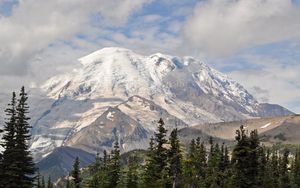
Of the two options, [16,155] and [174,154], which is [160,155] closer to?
[174,154]

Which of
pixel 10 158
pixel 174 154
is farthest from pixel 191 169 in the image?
pixel 10 158

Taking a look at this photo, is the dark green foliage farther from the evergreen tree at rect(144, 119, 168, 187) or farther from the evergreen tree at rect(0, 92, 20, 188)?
the evergreen tree at rect(144, 119, 168, 187)

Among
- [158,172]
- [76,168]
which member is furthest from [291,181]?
[158,172]

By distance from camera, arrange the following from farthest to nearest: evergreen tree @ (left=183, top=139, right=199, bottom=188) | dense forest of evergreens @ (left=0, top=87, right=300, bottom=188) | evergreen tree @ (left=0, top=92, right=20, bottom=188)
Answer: evergreen tree @ (left=183, top=139, right=199, bottom=188) → dense forest of evergreens @ (left=0, top=87, right=300, bottom=188) → evergreen tree @ (left=0, top=92, right=20, bottom=188)

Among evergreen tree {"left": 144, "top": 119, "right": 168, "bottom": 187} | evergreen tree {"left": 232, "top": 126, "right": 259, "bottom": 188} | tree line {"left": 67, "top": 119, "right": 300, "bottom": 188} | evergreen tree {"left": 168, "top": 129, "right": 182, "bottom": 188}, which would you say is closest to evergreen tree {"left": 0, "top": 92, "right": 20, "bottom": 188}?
evergreen tree {"left": 144, "top": 119, "right": 168, "bottom": 187}

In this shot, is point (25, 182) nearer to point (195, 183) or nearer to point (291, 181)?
point (195, 183)

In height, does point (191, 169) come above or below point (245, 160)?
below

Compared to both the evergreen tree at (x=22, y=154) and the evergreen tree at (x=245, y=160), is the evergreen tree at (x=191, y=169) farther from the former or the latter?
the evergreen tree at (x=22, y=154)

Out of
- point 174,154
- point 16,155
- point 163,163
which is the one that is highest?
point 174,154

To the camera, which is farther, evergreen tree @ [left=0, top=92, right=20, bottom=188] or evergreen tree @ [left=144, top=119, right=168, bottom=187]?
evergreen tree @ [left=144, top=119, right=168, bottom=187]

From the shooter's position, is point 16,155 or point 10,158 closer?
point 16,155

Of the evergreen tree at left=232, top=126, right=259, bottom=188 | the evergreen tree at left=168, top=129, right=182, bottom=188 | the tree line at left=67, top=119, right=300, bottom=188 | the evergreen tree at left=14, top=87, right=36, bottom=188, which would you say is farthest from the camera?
the evergreen tree at left=168, top=129, right=182, bottom=188

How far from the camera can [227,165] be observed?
10019 cm

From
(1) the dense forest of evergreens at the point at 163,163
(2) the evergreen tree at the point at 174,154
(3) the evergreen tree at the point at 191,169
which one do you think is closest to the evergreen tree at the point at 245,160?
(1) the dense forest of evergreens at the point at 163,163
